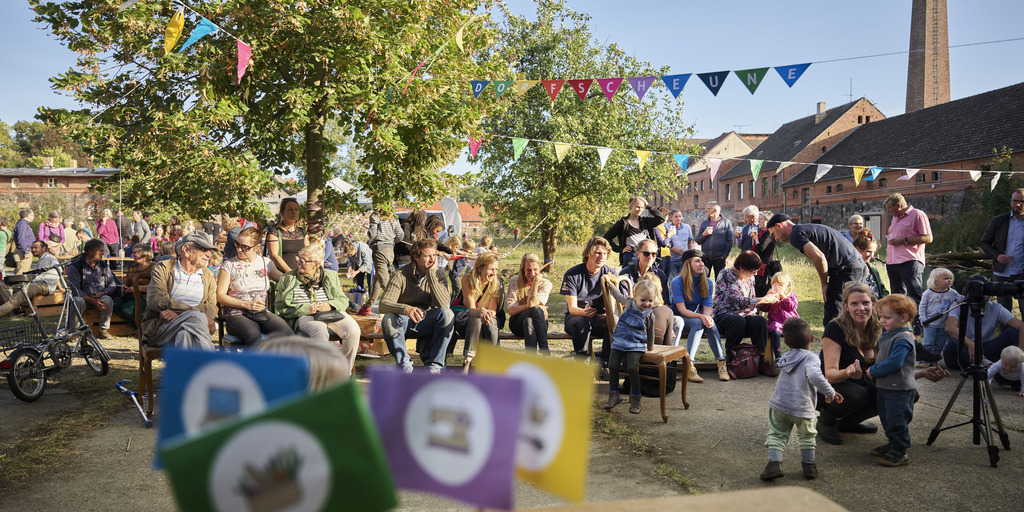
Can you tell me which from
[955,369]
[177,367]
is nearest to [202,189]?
[177,367]

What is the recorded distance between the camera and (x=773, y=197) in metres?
49.3

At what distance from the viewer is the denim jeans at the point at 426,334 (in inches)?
255

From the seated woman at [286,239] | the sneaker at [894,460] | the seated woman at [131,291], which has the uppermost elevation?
the seated woman at [286,239]

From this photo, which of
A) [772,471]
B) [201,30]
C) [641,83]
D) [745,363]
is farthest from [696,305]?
[201,30]

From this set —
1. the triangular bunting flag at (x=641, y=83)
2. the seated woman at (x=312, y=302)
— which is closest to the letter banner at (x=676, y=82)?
the triangular bunting flag at (x=641, y=83)

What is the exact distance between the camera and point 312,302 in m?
6.39

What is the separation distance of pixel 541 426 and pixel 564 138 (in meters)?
20.1

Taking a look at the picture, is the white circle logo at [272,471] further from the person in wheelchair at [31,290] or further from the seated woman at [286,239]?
the person in wheelchair at [31,290]

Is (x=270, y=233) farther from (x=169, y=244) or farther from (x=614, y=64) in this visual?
(x=614, y=64)

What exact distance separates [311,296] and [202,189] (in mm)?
2630

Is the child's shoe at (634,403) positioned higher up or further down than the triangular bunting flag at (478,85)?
further down

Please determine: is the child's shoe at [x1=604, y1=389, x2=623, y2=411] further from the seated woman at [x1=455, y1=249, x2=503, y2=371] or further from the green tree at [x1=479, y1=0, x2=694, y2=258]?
the green tree at [x1=479, y1=0, x2=694, y2=258]

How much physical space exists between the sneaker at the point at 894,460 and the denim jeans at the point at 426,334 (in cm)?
371

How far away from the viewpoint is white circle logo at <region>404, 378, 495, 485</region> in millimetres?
1277
